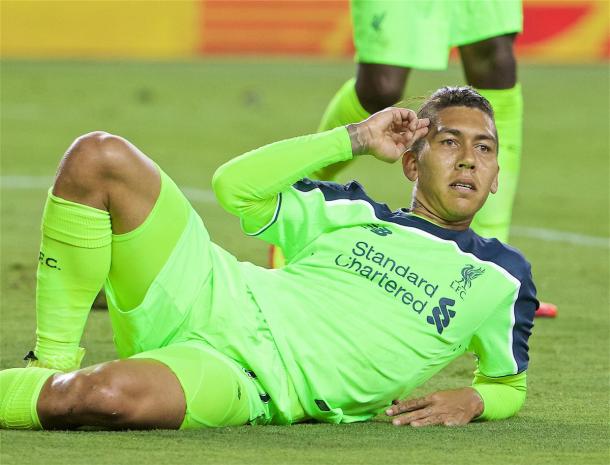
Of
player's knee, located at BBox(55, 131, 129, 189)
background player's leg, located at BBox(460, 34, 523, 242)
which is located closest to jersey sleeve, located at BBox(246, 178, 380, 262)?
player's knee, located at BBox(55, 131, 129, 189)

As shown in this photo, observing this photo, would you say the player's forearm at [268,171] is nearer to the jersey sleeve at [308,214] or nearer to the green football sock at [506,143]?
the jersey sleeve at [308,214]

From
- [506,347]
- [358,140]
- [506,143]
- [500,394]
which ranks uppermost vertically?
[358,140]

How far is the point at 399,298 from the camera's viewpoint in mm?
3605

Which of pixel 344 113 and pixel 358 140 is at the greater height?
pixel 358 140

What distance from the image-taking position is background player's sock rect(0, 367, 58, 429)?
3307 millimetres

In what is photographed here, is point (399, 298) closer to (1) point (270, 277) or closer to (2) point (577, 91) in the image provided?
(1) point (270, 277)

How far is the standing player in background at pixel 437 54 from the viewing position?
5547mm

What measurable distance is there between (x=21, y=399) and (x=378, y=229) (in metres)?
1.03

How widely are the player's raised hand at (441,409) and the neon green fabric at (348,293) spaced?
47 mm

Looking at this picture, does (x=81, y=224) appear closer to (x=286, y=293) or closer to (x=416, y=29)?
(x=286, y=293)

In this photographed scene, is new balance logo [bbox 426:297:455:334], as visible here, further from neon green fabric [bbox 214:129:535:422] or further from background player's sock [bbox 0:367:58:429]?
background player's sock [bbox 0:367:58:429]

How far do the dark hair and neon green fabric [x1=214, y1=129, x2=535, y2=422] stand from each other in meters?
0.26

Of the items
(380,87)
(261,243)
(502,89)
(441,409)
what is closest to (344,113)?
(380,87)

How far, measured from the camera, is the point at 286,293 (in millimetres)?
3650
